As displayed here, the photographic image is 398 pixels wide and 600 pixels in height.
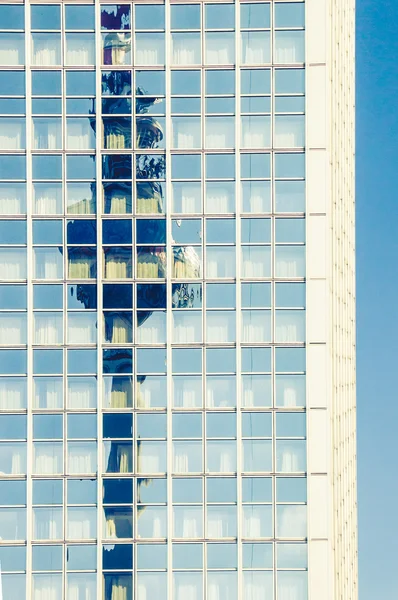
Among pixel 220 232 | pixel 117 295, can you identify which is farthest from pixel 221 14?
pixel 117 295

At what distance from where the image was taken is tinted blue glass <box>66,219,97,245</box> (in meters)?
52.3

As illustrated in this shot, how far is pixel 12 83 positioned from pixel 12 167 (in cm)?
379

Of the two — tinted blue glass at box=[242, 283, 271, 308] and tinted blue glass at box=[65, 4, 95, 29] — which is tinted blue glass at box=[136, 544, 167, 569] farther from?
tinted blue glass at box=[65, 4, 95, 29]

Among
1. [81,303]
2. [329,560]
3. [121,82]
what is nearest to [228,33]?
[121,82]

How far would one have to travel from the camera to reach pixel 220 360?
172 ft

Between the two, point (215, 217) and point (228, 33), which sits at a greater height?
point (228, 33)

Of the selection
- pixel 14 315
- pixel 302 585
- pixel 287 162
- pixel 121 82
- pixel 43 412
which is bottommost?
pixel 302 585

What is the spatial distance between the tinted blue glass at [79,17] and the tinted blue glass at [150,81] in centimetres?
312

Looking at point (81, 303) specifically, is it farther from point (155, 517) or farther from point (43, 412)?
point (155, 517)

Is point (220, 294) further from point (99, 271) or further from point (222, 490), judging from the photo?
point (222, 490)

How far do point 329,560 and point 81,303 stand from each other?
51.5 feet

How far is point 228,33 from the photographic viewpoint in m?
52.8

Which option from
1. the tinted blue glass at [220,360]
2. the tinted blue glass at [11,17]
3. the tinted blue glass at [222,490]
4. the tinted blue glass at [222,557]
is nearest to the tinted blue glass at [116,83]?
the tinted blue glass at [11,17]

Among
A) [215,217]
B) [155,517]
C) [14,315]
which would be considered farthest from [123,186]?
[155,517]
